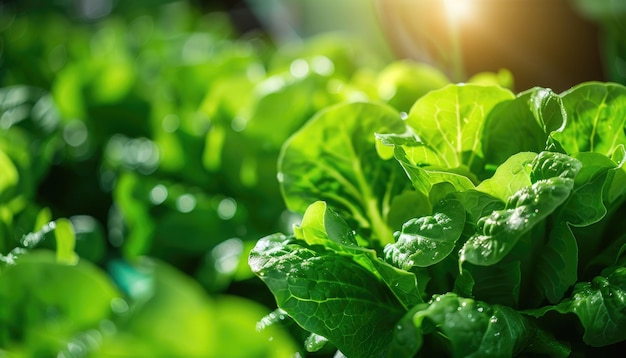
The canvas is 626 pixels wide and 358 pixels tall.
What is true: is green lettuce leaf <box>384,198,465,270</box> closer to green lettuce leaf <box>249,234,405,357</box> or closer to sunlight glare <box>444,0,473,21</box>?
green lettuce leaf <box>249,234,405,357</box>

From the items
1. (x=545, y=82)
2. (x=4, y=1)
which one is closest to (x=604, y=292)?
(x=545, y=82)

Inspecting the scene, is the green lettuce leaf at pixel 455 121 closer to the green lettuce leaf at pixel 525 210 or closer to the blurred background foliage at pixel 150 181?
the green lettuce leaf at pixel 525 210

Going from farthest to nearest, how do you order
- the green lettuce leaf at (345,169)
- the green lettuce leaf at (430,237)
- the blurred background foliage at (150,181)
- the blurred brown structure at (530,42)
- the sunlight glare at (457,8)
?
1. the blurred brown structure at (530,42)
2. the sunlight glare at (457,8)
3. the green lettuce leaf at (345,169)
4. the green lettuce leaf at (430,237)
5. the blurred background foliage at (150,181)

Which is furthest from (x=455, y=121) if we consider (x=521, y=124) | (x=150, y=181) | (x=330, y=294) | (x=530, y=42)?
(x=530, y=42)

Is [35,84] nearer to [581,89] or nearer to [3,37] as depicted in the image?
[3,37]

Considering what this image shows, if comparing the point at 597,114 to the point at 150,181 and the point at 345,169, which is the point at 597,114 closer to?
the point at 345,169

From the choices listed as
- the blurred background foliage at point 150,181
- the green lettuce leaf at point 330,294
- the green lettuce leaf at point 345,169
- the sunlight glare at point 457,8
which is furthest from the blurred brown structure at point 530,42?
the green lettuce leaf at point 330,294
